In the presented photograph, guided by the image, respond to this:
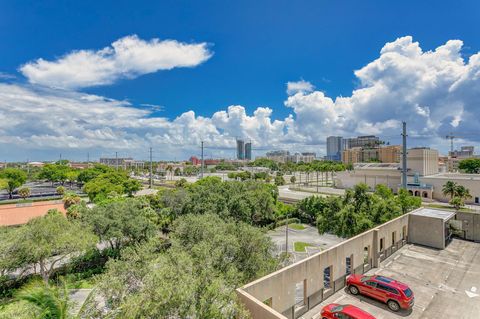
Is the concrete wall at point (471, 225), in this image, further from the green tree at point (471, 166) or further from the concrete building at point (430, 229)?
the green tree at point (471, 166)

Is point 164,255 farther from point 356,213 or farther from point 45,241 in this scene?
point 356,213

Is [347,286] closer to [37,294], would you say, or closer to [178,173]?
[37,294]

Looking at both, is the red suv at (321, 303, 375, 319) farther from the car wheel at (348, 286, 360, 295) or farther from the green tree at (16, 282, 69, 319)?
the green tree at (16, 282, 69, 319)

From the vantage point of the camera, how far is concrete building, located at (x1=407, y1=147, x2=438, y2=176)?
64.1 m

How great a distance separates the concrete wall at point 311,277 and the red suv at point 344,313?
4.82 ft

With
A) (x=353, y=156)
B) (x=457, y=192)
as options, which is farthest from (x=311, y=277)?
(x=353, y=156)

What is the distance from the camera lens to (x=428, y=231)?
2147 centimetres

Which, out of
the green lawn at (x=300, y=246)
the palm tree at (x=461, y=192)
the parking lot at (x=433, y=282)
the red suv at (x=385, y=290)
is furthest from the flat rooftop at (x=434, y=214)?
the palm tree at (x=461, y=192)

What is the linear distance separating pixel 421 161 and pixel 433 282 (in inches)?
2328

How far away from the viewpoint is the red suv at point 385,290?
42.3ft

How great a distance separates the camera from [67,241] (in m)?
19.1

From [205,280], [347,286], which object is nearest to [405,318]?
[347,286]

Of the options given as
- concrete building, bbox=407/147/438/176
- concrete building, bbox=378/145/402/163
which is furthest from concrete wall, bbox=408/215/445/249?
concrete building, bbox=378/145/402/163

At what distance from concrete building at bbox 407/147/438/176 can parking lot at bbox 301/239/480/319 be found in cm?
4957
